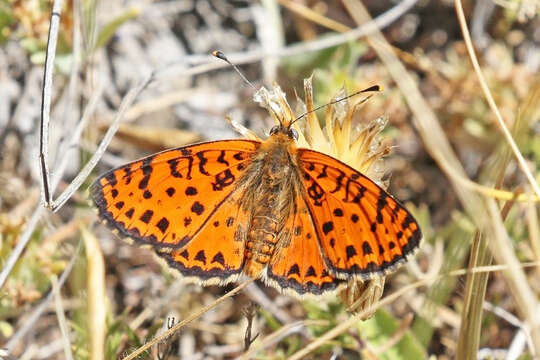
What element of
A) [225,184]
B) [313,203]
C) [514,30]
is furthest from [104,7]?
[514,30]

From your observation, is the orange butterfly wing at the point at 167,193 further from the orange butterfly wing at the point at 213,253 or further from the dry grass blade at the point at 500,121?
the dry grass blade at the point at 500,121

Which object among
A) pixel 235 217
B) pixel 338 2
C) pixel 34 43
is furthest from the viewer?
pixel 338 2

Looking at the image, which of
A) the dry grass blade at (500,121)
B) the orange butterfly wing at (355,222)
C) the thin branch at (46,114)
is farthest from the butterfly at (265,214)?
the dry grass blade at (500,121)

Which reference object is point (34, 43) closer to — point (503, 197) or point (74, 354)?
point (74, 354)

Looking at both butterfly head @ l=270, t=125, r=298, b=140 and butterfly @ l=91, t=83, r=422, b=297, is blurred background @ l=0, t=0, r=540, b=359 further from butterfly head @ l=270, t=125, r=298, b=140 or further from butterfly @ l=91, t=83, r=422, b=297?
butterfly head @ l=270, t=125, r=298, b=140

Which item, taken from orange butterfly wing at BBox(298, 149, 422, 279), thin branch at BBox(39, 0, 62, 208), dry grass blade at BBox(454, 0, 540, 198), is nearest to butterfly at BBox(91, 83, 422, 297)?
orange butterfly wing at BBox(298, 149, 422, 279)

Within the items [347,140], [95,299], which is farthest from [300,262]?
[95,299]

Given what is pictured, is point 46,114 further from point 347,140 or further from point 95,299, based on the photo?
point 347,140
